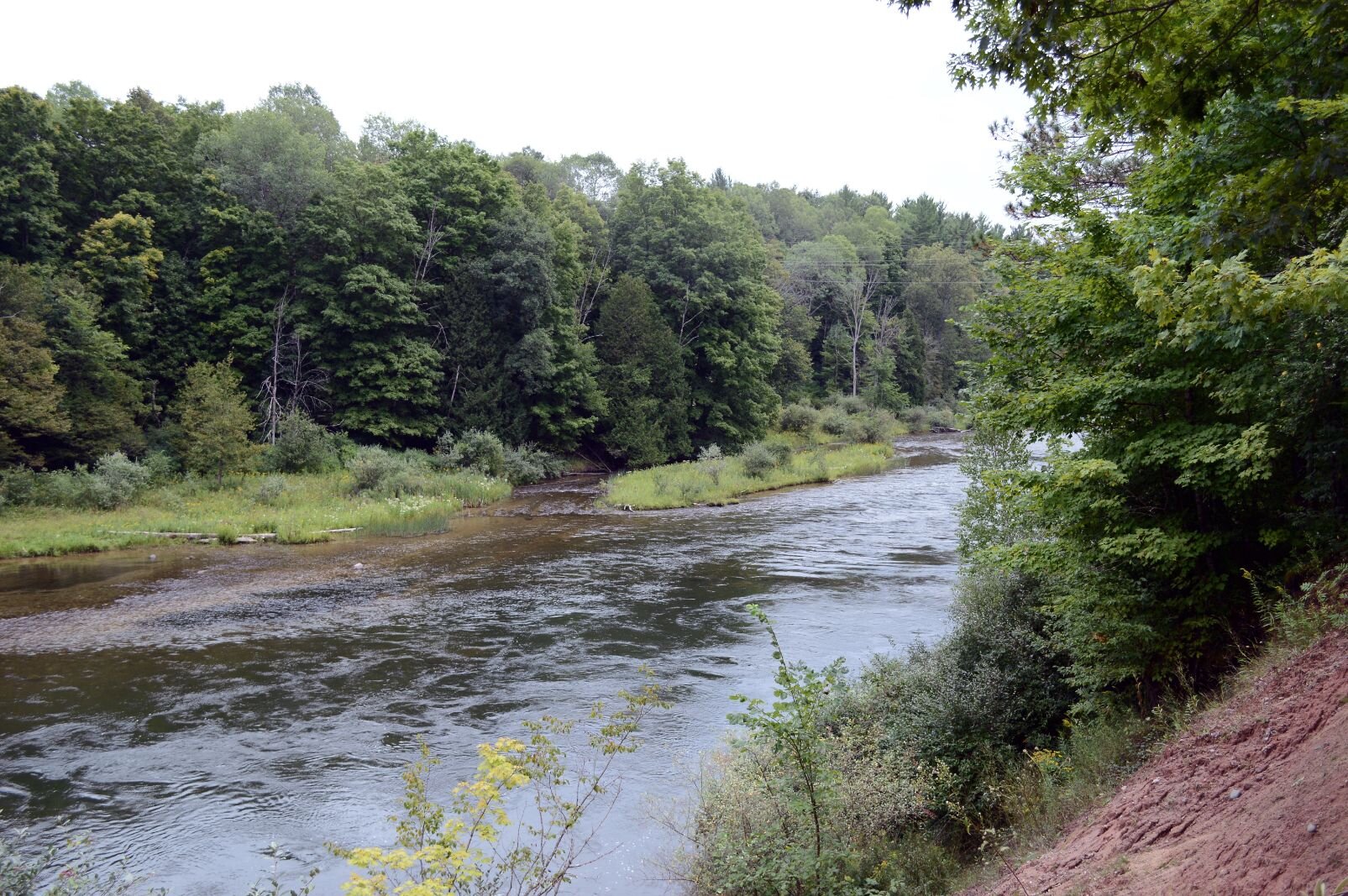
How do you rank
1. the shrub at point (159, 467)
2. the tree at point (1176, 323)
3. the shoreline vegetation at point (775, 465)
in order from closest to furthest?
Result: the tree at point (1176, 323) → the shrub at point (159, 467) → the shoreline vegetation at point (775, 465)

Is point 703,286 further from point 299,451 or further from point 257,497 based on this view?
point 257,497

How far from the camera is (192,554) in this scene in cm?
2238

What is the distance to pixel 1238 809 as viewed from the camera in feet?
16.5

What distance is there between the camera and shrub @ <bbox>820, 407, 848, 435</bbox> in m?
55.9

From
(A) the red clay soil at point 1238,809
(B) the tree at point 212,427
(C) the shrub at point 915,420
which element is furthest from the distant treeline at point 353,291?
(A) the red clay soil at point 1238,809

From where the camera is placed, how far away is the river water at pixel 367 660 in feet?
29.1

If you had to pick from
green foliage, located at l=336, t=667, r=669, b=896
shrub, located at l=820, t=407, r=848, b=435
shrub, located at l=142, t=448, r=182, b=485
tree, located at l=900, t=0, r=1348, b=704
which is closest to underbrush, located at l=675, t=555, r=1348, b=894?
tree, located at l=900, t=0, r=1348, b=704

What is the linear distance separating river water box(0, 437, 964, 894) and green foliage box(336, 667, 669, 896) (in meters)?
0.46

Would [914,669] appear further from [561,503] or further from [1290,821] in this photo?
[561,503]

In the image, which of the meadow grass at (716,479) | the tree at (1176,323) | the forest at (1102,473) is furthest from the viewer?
the meadow grass at (716,479)

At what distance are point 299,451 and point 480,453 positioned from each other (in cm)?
696

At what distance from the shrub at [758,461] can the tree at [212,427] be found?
64.8 feet

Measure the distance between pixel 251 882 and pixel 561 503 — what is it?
24.3 m

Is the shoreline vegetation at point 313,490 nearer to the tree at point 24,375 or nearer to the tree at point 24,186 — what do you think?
the tree at point 24,375
